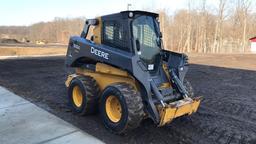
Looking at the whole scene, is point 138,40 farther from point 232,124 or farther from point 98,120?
point 232,124

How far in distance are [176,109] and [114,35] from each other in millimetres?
1948

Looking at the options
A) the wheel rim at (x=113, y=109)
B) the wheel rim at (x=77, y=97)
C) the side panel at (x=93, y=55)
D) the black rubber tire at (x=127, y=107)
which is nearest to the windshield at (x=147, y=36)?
the side panel at (x=93, y=55)

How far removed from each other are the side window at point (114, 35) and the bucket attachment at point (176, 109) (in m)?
1.41

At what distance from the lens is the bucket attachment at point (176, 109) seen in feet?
15.0

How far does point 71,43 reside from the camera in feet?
21.1

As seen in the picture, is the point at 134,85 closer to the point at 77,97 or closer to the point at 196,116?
the point at 77,97

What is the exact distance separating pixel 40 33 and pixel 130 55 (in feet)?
311

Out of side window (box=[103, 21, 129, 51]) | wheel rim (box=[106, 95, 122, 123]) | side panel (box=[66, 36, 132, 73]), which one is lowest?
wheel rim (box=[106, 95, 122, 123])

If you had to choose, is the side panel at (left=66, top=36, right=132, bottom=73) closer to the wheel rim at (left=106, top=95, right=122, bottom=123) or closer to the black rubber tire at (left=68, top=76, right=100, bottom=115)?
the black rubber tire at (left=68, top=76, right=100, bottom=115)

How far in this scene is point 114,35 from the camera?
544 cm

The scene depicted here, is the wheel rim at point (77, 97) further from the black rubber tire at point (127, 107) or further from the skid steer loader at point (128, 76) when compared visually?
the black rubber tire at point (127, 107)

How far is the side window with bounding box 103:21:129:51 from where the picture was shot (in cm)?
526

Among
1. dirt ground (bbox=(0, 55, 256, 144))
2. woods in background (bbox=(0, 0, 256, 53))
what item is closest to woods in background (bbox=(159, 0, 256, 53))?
woods in background (bbox=(0, 0, 256, 53))

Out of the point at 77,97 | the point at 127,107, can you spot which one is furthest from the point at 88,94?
the point at 127,107
